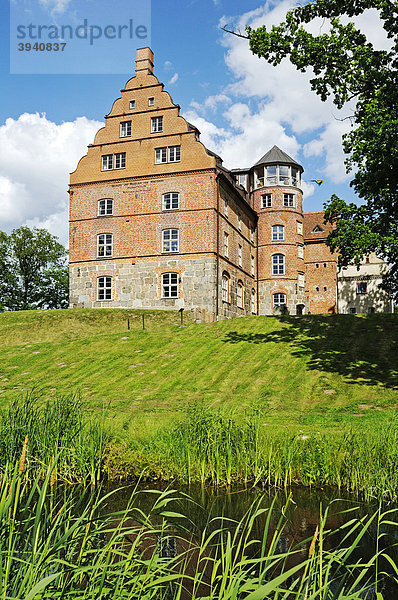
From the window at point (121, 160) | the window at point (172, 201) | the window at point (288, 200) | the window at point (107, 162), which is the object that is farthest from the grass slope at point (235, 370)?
the window at point (288, 200)

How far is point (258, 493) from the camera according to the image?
6.47 m

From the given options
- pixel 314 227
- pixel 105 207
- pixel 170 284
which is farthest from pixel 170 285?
pixel 314 227

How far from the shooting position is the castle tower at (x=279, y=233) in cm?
4350

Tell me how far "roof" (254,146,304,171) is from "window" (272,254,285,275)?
8.80 meters

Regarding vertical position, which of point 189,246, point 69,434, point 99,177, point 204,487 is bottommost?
point 204,487

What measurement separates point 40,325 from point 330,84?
20277 millimetres

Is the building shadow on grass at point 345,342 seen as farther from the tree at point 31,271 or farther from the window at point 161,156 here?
the tree at point 31,271

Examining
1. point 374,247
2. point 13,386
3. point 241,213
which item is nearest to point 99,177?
point 241,213

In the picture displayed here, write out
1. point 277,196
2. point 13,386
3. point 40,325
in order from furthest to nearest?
point 277,196, point 40,325, point 13,386

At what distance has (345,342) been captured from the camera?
17.9 m

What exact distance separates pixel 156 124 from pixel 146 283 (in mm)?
11335

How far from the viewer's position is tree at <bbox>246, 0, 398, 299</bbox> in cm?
1338

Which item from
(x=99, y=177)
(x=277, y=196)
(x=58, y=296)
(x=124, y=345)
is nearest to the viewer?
(x=124, y=345)

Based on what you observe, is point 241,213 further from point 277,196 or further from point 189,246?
point 189,246
